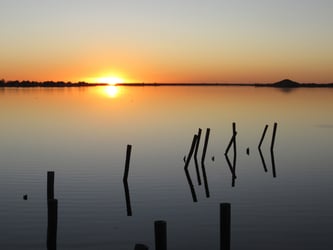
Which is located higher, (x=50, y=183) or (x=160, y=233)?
(x=50, y=183)

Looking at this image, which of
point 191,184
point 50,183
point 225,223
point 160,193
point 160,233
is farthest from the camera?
point 191,184

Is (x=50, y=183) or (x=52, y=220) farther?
(x=50, y=183)

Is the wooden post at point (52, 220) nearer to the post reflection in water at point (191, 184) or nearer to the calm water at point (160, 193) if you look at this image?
the calm water at point (160, 193)

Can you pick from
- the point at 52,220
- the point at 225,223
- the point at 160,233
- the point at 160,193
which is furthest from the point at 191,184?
the point at 160,233

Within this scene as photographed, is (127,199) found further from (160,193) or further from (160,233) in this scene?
(160,233)

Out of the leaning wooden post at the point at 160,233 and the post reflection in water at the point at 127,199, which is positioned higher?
the leaning wooden post at the point at 160,233

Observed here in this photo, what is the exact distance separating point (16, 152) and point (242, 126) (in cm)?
3195

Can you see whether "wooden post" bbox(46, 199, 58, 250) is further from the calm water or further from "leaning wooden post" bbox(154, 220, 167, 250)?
"leaning wooden post" bbox(154, 220, 167, 250)

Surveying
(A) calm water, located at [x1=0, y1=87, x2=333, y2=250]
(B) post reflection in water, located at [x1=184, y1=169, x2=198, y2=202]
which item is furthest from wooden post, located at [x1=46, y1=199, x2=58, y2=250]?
(B) post reflection in water, located at [x1=184, y1=169, x2=198, y2=202]

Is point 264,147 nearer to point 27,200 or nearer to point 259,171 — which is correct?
point 259,171

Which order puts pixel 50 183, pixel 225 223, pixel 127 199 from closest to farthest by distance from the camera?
pixel 225 223, pixel 50 183, pixel 127 199

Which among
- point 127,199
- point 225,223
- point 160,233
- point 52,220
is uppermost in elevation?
point 160,233

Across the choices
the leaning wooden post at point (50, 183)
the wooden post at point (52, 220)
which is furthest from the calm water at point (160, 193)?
the wooden post at point (52, 220)

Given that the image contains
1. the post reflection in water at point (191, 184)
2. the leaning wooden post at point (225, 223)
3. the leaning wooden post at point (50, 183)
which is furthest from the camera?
the post reflection in water at point (191, 184)
